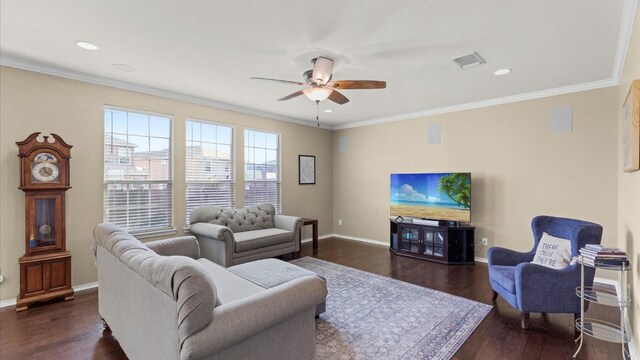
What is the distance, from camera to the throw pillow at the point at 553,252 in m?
2.96

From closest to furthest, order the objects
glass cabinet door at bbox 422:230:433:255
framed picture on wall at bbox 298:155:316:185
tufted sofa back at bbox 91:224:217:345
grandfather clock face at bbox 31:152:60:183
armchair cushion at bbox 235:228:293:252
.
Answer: tufted sofa back at bbox 91:224:217:345 < grandfather clock face at bbox 31:152:60:183 < armchair cushion at bbox 235:228:293:252 < glass cabinet door at bbox 422:230:433:255 < framed picture on wall at bbox 298:155:316:185

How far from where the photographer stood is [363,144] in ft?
21.5

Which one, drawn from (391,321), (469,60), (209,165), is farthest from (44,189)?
(469,60)

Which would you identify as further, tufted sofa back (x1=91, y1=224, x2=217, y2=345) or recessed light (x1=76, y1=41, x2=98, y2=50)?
recessed light (x1=76, y1=41, x2=98, y2=50)

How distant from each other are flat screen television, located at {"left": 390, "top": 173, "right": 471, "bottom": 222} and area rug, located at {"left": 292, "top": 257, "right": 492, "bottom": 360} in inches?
65.7

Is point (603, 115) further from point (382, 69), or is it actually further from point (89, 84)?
point (89, 84)

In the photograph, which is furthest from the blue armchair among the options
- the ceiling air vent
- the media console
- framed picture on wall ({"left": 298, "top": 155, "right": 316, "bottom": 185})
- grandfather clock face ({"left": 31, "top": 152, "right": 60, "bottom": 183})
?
Result: grandfather clock face ({"left": 31, "top": 152, "right": 60, "bottom": 183})

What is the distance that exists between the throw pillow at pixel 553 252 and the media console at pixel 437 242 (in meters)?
1.61

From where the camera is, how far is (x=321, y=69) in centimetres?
310

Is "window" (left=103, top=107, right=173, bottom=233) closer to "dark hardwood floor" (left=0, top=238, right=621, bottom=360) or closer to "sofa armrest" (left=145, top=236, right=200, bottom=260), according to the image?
"dark hardwood floor" (left=0, top=238, right=621, bottom=360)

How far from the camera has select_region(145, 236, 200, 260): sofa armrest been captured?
2988 mm

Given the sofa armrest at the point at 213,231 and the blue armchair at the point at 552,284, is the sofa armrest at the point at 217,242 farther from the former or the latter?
the blue armchair at the point at 552,284

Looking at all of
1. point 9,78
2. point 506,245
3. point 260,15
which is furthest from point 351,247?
point 9,78

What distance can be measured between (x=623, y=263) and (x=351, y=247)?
414 cm
